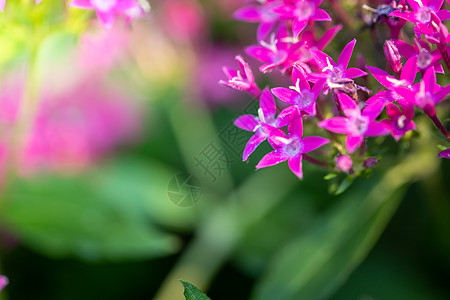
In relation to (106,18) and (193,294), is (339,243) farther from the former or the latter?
(106,18)

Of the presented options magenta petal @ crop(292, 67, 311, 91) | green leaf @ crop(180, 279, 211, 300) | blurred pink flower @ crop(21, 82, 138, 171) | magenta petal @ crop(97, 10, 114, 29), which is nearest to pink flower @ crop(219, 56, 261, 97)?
magenta petal @ crop(292, 67, 311, 91)

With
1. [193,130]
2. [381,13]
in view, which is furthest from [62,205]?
[381,13]

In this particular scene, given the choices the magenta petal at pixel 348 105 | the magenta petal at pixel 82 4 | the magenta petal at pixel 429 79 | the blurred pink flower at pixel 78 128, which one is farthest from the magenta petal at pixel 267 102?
the blurred pink flower at pixel 78 128

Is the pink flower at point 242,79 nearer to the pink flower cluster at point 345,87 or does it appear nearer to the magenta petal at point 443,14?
the pink flower cluster at point 345,87

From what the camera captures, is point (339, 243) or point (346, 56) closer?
point (346, 56)

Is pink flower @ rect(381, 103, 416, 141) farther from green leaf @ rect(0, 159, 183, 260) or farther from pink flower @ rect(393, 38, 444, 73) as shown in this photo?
green leaf @ rect(0, 159, 183, 260)

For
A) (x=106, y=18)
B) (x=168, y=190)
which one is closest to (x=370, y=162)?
(x=106, y=18)
